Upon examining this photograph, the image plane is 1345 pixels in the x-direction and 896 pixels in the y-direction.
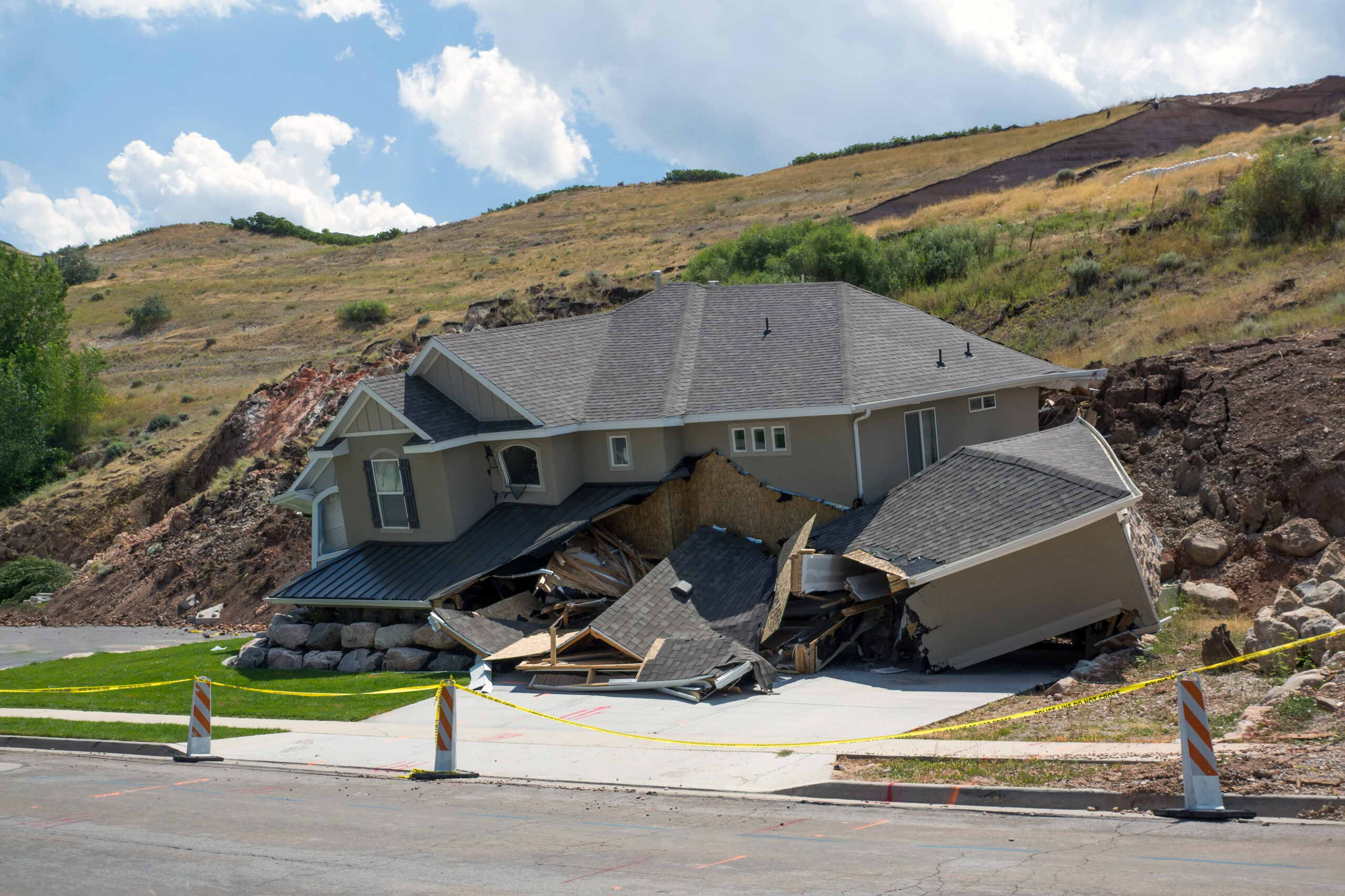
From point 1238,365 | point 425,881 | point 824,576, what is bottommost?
point 425,881

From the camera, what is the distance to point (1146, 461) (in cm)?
2262

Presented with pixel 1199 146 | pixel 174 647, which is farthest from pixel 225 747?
pixel 1199 146

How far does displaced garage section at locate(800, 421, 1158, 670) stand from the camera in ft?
52.3

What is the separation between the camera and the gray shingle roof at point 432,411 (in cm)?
2217

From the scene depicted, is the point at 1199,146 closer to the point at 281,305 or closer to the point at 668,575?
the point at 668,575

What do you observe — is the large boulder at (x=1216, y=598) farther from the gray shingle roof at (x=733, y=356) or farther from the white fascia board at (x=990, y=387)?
the gray shingle roof at (x=733, y=356)

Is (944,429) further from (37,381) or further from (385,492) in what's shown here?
(37,381)

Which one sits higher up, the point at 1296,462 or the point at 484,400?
the point at 484,400

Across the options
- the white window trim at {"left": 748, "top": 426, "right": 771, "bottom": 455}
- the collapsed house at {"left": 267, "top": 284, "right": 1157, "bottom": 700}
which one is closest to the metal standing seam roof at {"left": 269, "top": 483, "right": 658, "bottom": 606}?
the collapsed house at {"left": 267, "top": 284, "right": 1157, "bottom": 700}

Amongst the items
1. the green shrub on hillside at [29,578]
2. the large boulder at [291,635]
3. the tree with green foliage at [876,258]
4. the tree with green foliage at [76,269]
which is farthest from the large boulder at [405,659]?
the tree with green foliage at [76,269]

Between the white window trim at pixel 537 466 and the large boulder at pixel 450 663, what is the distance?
4.59m

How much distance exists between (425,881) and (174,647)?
19872mm

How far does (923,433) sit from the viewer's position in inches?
880

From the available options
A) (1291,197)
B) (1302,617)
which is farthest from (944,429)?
(1291,197)
